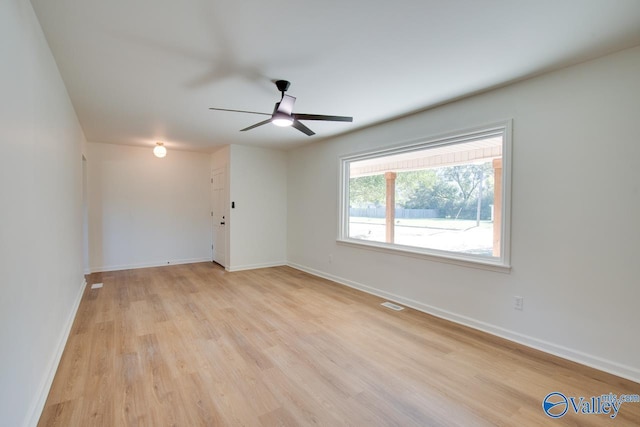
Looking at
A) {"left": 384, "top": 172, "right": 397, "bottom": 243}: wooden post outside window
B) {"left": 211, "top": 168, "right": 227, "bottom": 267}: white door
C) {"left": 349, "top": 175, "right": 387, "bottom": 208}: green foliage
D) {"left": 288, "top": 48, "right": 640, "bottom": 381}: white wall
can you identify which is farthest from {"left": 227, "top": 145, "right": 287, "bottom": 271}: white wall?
{"left": 288, "top": 48, "right": 640, "bottom": 381}: white wall

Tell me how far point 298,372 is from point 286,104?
2.36 meters

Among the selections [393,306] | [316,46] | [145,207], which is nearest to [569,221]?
[393,306]

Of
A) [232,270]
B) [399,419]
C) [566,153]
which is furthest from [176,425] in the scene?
[232,270]

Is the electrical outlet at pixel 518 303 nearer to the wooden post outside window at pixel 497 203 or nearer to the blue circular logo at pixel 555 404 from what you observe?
the wooden post outside window at pixel 497 203

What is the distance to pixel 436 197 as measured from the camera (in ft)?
12.4

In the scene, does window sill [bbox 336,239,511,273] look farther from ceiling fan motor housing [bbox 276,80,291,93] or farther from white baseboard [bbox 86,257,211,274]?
white baseboard [bbox 86,257,211,274]

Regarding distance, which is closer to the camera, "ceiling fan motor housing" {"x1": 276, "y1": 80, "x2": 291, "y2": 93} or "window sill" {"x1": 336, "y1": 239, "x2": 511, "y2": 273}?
"ceiling fan motor housing" {"x1": 276, "y1": 80, "x2": 291, "y2": 93}

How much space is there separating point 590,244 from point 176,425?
10.9 feet

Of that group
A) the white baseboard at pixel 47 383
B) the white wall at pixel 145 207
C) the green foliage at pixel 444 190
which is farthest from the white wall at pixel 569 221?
the white wall at pixel 145 207

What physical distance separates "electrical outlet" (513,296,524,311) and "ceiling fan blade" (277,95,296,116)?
2.86 m

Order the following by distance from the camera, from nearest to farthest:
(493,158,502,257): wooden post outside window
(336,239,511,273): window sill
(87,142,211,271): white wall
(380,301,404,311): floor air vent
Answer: (336,239,511,273): window sill
(493,158,502,257): wooden post outside window
(380,301,404,311): floor air vent
(87,142,211,271): white wall

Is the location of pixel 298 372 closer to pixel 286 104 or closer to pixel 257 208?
pixel 286 104

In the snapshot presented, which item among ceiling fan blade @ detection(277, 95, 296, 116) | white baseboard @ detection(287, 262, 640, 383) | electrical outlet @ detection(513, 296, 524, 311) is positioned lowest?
white baseboard @ detection(287, 262, 640, 383)

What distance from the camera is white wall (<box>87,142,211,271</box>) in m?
5.64
